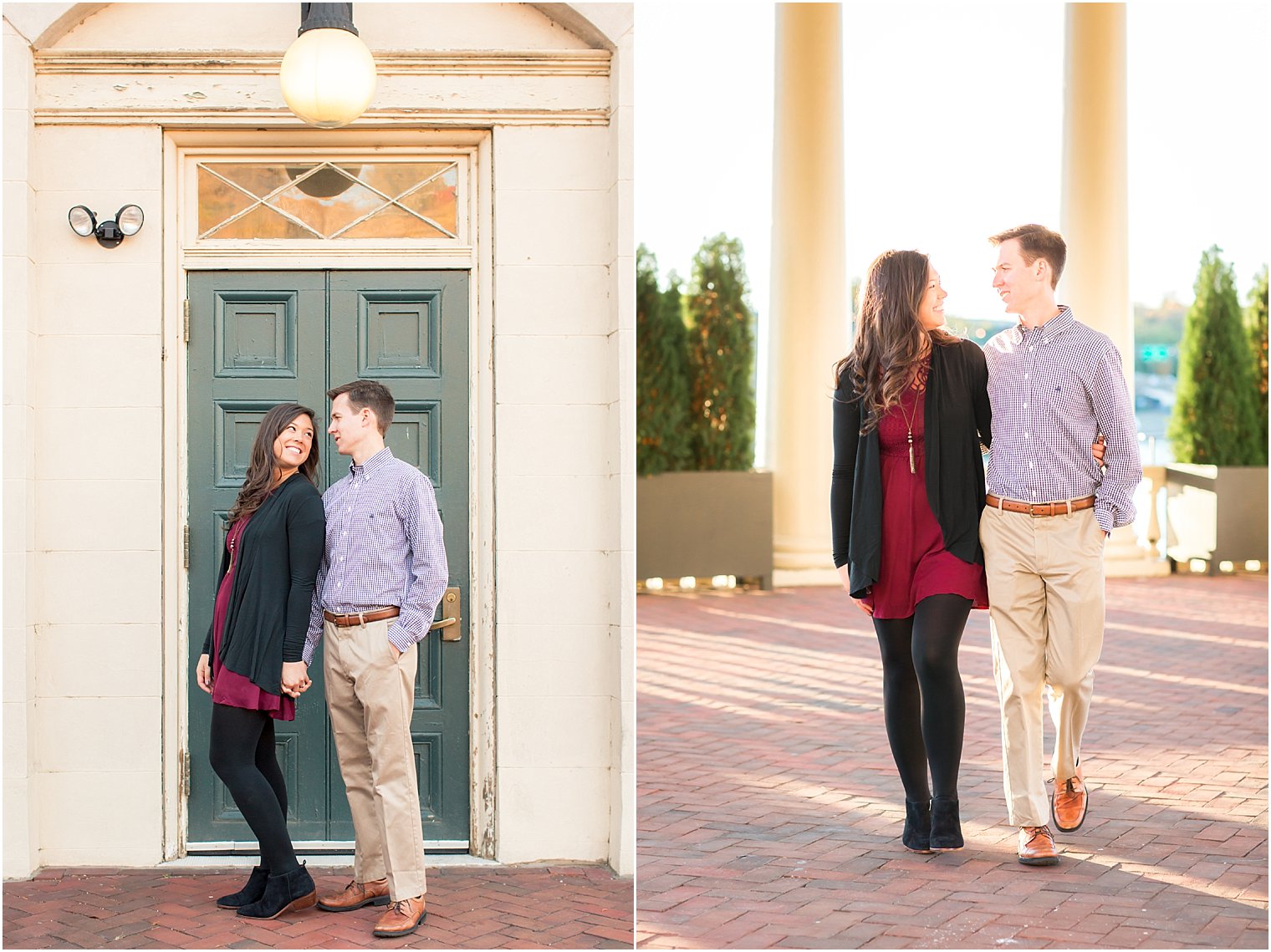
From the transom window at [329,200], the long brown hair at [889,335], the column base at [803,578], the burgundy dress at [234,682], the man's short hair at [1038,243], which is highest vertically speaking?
the transom window at [329,200]

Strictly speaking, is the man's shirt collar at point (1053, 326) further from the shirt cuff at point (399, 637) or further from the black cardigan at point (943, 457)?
the shirt cuff at point (399, 637)

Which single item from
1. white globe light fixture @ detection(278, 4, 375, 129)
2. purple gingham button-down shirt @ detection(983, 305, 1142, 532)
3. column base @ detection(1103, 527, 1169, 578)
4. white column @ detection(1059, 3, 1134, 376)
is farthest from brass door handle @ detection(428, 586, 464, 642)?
white column @ detection(1059, 3, 1134, 376)

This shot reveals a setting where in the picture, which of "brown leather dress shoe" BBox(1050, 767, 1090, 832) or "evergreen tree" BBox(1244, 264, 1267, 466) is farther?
"evergreen tree" BBox(1244, 264, 1267, 466)

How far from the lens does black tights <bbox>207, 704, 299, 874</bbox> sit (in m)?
4.45

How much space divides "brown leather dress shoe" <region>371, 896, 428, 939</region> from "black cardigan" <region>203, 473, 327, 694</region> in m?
0.83

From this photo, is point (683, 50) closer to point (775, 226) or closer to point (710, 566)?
point (775, 226)

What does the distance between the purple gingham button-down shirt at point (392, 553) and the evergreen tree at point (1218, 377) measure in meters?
11.6

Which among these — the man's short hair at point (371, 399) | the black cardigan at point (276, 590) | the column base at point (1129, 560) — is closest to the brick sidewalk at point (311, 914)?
the black cardigan at point (276, 590)

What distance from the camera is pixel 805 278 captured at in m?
12.5

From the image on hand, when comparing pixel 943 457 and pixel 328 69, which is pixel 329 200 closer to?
pixel 328 69

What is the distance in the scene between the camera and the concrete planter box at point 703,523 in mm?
12195

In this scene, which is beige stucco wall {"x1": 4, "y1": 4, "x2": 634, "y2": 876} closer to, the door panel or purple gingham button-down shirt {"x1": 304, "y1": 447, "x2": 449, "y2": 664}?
the door panel

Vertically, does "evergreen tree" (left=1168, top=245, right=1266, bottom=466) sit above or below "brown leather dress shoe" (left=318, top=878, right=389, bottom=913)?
above

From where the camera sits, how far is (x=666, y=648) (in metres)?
9.15
